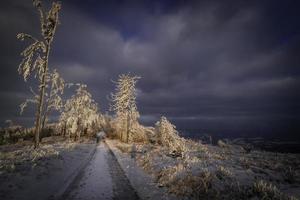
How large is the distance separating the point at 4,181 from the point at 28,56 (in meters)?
13.1

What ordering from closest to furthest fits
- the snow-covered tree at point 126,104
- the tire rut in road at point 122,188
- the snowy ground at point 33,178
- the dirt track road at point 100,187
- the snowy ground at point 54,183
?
the snowy ground at point 33,178 → the snowy ground at point 54,183 → the dirt track road at point 100,187 → the tire rut in road at point 122,188 → the snow-covered tree at point 126,104

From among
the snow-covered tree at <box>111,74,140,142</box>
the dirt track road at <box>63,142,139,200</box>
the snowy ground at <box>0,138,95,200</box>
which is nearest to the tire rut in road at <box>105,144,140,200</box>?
the dirt track road at <box>63,142,139,200</box>

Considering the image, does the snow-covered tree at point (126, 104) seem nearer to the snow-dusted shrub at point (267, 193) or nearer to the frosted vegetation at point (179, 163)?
the frosted vegetation at point (179, 163)

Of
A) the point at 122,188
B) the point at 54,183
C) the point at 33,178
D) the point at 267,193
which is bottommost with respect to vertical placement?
the point at 122,188

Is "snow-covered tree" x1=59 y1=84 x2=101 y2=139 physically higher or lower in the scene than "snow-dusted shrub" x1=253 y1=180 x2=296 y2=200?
higher

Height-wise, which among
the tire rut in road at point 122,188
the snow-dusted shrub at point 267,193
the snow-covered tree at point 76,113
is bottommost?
the tire rut in road at point 122,188

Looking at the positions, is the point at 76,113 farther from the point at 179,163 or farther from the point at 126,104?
the point at 179,163

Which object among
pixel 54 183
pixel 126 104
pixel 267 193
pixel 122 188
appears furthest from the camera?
pixel 126 104

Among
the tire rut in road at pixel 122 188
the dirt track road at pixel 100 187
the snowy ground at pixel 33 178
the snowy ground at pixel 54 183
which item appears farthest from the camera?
the tire rut in road at pixel 122 188

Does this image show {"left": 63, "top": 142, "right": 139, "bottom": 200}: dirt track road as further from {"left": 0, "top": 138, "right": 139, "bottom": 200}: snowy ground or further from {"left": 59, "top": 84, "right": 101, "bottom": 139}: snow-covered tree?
{"left": 59, "top": 84, "right": 101, "bottom": 139}: snow-covered tree

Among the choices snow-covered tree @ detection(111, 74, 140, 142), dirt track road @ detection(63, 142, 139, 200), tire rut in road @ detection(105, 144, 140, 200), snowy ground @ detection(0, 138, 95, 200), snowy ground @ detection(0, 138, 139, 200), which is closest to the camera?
snowy ground @ detection(0, 138, 95, 200)

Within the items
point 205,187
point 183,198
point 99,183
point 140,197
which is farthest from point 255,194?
point 99,183

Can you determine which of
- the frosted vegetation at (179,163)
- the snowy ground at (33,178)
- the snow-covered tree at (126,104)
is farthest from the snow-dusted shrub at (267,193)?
the snow-covered tree at (126,104)

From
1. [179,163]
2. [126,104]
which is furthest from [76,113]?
[179,163]
